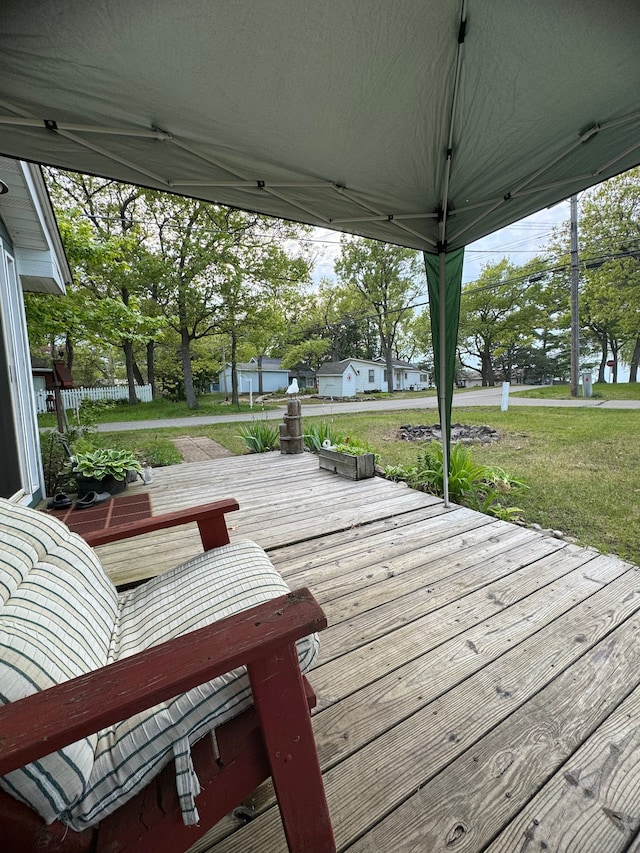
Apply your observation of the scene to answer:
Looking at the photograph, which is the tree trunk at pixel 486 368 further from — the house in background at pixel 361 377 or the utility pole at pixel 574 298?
the utility pole at pixel 574 298

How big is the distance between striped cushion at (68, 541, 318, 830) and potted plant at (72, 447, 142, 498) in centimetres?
273

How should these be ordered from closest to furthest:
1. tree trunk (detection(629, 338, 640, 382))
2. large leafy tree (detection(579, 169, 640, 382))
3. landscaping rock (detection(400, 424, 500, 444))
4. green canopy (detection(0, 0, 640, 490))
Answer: green canopy (detection(0, 0, 640, 490)) < landscaping rock (detection(400, 424, 500, 444)) < large leafy tree (detection(579, 169, 640, 382)) < tree trunk (detection(629, 338, 640, 382))

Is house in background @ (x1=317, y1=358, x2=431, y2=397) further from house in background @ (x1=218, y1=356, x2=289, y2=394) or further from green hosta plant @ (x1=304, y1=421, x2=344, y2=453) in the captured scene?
green hosta plant @ (x1=304, y1=421, x2=344, y2=453)

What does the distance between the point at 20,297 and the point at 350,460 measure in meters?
3.82

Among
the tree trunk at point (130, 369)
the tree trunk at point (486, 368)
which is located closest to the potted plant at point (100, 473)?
the tree trunk at point (130, 369)

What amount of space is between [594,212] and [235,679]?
17.1 metres

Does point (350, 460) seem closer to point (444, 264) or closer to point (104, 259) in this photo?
point (444, 264)

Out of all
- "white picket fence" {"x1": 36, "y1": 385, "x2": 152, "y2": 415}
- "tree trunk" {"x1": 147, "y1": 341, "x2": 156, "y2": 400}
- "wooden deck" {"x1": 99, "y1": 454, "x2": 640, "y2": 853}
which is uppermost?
"tree trunk" {"x1": 147, "y1": 341, "x2": 156, "y2": 400}

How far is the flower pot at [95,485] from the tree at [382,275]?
17.6 meters

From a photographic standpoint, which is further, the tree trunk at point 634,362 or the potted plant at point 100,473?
the tree trunk at point 634,362

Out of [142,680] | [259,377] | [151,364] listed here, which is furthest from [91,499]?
[259,377]

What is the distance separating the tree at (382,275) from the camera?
2006 cm

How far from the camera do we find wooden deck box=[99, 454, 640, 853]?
1026mm

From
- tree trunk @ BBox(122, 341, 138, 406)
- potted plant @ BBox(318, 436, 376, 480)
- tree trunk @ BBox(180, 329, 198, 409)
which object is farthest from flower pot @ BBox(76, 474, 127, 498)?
tree trunk @ BBox(122, 341, 138, 406)
